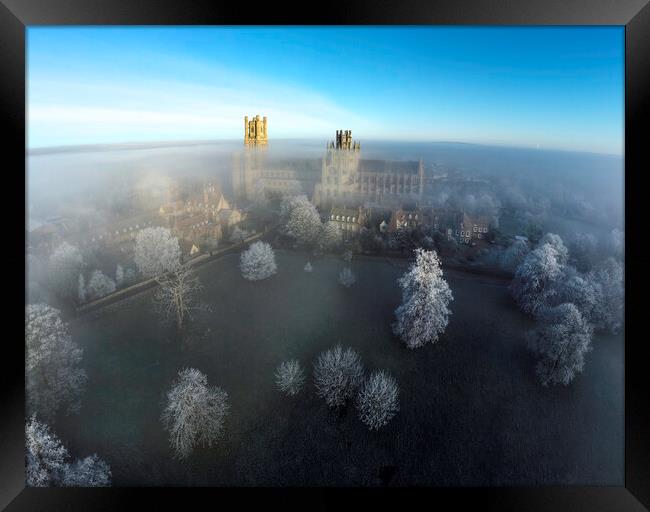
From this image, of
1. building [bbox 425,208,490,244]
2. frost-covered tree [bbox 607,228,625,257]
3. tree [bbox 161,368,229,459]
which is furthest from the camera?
building [bbox 425,208,490,244]

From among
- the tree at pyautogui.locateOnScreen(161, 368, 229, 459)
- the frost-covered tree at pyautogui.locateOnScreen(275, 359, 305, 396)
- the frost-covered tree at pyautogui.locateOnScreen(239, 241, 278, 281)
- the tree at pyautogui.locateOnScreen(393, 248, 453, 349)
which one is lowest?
the tree at pyautogui.locateOnScreen(161, 368, 229, 459)

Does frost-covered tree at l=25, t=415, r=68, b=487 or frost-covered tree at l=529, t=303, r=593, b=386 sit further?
frost-covered tree at l=529, t=303, r=593, b=386

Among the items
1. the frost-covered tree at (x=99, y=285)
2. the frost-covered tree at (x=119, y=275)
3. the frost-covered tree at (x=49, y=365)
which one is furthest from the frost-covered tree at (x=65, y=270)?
the frost-covered tree at (x=119, y=275)

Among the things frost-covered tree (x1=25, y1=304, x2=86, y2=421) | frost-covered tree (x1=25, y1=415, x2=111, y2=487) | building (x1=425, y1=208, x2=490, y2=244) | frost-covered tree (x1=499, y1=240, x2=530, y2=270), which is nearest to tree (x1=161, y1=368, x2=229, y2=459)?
frost-covered tree (x1=25, y1=415, x2=111, y2=487)

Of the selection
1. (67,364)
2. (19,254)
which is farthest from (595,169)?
(19,254)

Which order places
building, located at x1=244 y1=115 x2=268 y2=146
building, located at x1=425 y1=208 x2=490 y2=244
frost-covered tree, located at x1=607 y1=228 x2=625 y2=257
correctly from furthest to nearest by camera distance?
1. building, located at x1=244 y1=115 x2=268 y2=146
2. building, located at x1=425 y1=208 x2=490 y2=244
3. frost-covered tree, located at x1=607 y1=228 x2=625 y2=257

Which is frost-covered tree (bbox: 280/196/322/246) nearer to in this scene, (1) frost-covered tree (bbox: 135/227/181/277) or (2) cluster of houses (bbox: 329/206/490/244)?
(2) cluster of houses (bbox: 329/206/490/244)

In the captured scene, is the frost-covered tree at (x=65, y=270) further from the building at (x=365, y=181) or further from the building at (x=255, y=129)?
the building at (x=365, y=181)

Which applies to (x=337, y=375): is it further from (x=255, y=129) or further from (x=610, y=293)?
(x=610, y=293)
